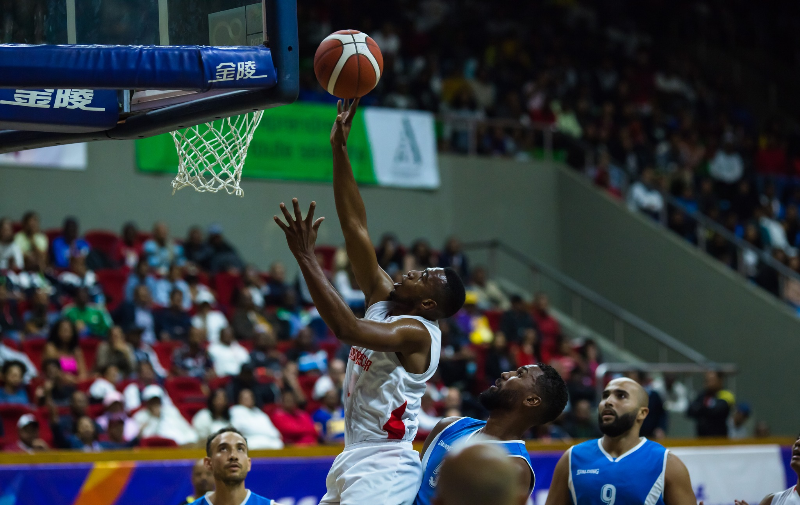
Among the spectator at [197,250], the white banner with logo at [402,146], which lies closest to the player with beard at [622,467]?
the spectator at [197,250]

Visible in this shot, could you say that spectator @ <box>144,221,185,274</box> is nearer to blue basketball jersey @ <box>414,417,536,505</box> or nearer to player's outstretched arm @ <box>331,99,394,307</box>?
player's outstretched arm @ <box>331,99,394,307</box>

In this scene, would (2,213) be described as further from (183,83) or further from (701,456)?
(183,83)

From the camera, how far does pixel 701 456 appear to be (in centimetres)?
930

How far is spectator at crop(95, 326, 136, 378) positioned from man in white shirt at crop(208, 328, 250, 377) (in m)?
1.00

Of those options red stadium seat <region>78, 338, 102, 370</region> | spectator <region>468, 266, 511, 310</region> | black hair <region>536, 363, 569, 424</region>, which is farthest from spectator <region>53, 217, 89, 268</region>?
black hair <region>536, 363, 569, 424</region>

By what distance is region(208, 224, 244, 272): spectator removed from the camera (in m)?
13.6

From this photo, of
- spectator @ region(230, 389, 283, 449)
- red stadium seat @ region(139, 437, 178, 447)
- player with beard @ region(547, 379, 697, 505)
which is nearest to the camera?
player with beard @ region(547, 379, 697, 505)

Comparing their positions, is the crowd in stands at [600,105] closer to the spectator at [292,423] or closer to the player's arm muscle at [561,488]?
the spectator at [292,423]

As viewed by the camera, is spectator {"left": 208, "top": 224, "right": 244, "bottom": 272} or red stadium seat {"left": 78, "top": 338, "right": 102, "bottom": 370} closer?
red stadium seat {"left": 78, "top": 338, "right": 102, "bottom": 370}

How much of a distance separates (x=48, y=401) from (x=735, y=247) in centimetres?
1094

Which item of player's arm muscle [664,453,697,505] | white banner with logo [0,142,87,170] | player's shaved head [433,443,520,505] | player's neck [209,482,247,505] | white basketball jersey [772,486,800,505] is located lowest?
player's neck [209,482,247,505]

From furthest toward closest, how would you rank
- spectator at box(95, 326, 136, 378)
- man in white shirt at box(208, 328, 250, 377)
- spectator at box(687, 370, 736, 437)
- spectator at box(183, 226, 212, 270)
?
spectator at box(183, 226, 212, 270) → spectator at box(687, 370, 736, 437) → man in white shirt at box(208, 328, 250, 377) → spectator at box(95, 326, 136, 378)

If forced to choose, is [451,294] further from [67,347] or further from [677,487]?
[67,347]

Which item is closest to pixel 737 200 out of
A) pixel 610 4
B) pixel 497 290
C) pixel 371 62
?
pixel 497 290
